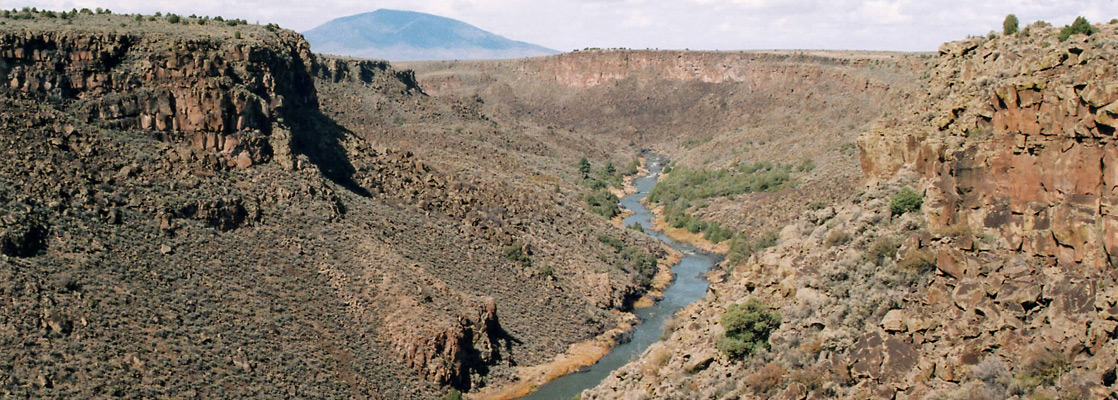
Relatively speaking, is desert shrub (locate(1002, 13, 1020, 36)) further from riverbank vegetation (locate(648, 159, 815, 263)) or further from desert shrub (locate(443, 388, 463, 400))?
riverbank vegetation (locate(648, 159, 815, 263))

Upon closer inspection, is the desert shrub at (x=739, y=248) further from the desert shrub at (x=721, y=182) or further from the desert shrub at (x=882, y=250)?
the desert shrub at (x=882, y=250)

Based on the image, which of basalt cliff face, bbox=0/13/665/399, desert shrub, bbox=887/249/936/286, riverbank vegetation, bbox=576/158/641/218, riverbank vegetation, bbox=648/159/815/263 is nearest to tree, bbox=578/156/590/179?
riverbank vegetation, bbox=576/158/641/218

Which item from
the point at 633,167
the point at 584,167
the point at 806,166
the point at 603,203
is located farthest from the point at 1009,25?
the point at 633,167

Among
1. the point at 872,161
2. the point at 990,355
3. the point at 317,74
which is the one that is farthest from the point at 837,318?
the point at 317,74

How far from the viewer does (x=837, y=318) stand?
1308 inches

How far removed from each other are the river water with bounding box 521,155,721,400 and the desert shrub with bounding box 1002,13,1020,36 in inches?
769

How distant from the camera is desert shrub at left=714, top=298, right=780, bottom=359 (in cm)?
3503

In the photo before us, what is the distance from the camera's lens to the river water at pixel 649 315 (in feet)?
200

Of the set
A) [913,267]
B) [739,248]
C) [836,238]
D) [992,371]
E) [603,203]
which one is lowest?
[603,203]

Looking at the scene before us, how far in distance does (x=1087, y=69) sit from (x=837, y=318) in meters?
10.0

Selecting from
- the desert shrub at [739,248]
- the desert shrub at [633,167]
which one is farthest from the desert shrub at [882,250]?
the desert shrub at [633,167]

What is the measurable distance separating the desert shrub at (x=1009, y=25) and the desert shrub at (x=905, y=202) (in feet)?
25.1

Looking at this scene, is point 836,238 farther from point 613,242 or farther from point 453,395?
point 613,242

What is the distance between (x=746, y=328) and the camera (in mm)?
35719
